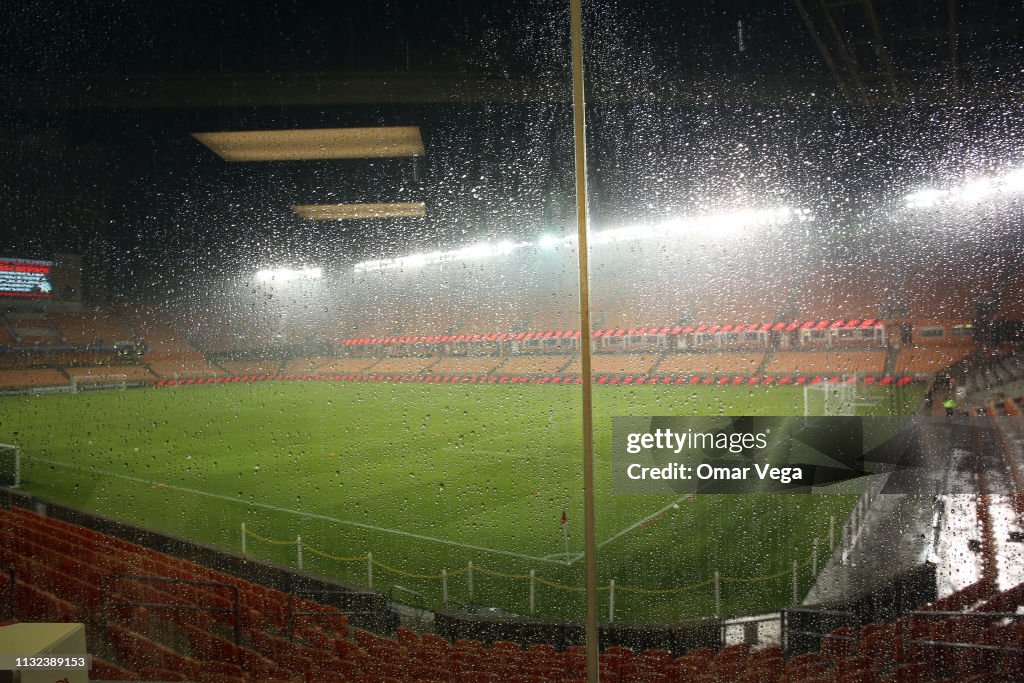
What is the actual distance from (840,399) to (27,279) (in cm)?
263

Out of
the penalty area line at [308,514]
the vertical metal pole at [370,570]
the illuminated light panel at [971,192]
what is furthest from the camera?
the vertical metal pole at [370,570]

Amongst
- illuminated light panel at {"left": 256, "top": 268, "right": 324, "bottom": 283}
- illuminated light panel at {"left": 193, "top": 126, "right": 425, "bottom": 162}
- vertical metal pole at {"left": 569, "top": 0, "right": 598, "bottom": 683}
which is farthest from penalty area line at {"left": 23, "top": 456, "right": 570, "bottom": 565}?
illuminated light panel at {"left": 193, "top": 126, "right": 425, "bottom": 162}

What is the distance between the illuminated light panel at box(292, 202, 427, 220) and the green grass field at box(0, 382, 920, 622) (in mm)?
536

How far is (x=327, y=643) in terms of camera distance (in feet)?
6.21

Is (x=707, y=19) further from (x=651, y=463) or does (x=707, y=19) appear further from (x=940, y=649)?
(x=940, y=649)

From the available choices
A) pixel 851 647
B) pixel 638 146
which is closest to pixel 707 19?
pixel 638 146

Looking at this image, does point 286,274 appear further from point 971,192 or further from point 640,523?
point 971,192

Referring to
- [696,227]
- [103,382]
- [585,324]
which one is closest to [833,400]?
[696,227]

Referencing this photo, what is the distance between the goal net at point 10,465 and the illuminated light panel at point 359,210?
4.28ft

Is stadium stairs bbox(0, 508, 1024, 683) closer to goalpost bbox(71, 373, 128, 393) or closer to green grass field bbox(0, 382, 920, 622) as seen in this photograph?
green grass field bbox(0, 382, 920, 622)

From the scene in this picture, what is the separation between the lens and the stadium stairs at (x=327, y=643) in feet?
5.60

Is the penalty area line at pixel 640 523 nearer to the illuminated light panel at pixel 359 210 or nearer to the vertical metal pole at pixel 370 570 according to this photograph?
the vertical metal pole at pixel 370 570

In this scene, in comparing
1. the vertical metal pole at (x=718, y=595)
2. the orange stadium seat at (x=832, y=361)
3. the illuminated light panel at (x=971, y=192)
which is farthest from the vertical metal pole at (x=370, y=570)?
the illuminated light panel at (x=971, y=192)

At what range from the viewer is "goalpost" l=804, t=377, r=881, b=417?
167 cm
